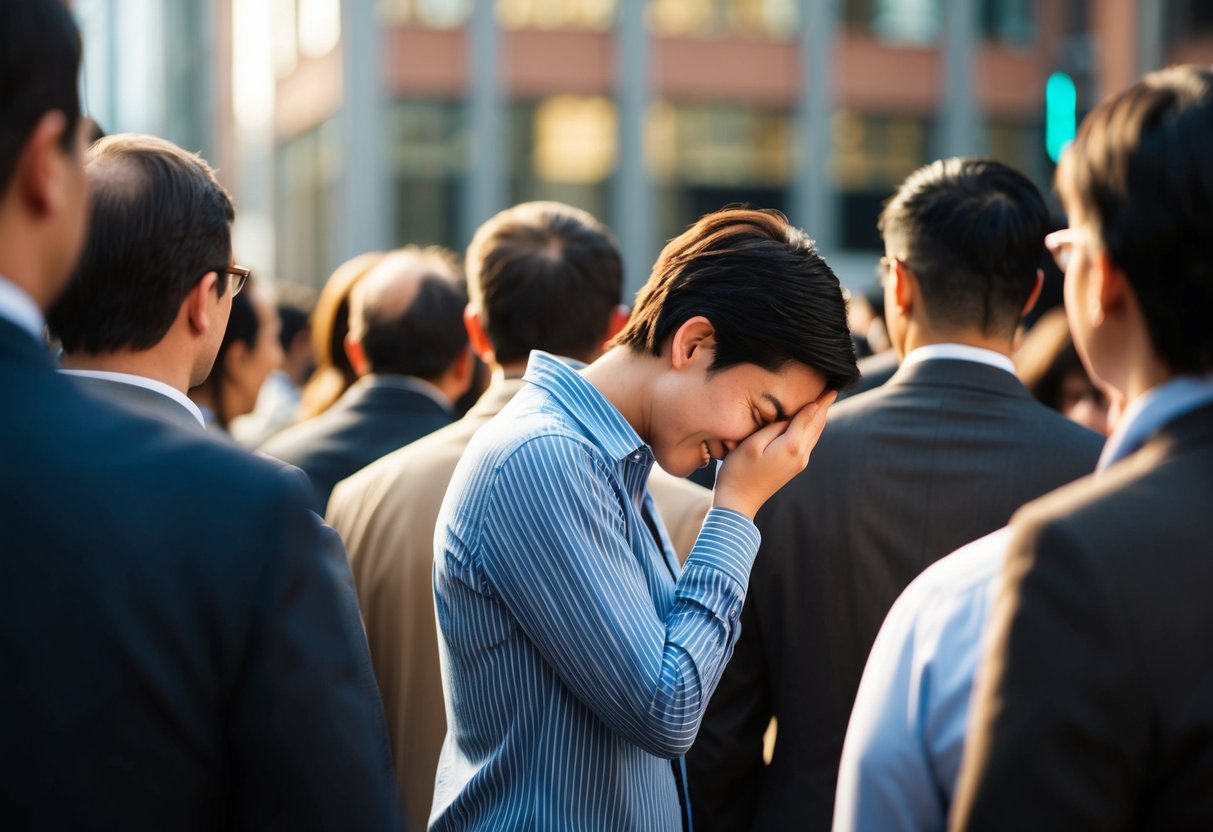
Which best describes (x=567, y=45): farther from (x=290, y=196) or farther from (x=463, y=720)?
(x=463, y=720)

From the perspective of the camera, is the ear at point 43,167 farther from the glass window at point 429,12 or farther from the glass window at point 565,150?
the glass window at point 429,12

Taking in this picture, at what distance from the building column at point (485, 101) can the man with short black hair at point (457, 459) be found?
24306mm

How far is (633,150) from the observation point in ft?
92.0

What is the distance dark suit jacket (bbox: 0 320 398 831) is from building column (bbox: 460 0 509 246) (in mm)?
26326

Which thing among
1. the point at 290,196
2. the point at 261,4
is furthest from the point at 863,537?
the point at 261,4

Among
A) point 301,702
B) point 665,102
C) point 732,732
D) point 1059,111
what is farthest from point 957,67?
point 301,702

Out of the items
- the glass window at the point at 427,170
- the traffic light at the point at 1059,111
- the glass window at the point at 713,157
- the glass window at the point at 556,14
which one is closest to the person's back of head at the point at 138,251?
the traffic light at the point at 1059,111

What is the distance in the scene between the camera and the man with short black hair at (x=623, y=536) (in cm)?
226

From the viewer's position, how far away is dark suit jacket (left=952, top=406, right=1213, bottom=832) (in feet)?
4.76

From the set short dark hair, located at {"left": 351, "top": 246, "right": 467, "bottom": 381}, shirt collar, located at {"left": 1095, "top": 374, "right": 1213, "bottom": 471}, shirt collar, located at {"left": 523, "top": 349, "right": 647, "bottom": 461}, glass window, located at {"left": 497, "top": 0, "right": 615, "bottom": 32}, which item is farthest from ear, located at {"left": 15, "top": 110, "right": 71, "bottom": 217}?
glass window, located at {"left": 497, "top": 0, "right": 615, "bottom": 32}

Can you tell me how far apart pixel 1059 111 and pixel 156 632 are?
795cm

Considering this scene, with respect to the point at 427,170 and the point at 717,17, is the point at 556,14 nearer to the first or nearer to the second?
the point at 717,17

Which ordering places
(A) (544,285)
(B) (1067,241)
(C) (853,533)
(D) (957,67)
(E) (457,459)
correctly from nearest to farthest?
(B) (1067,241), (C) (853,533), (A) (544,285), (E) (457,459), (D) (957,67)

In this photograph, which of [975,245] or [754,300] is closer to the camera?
[754,300]
